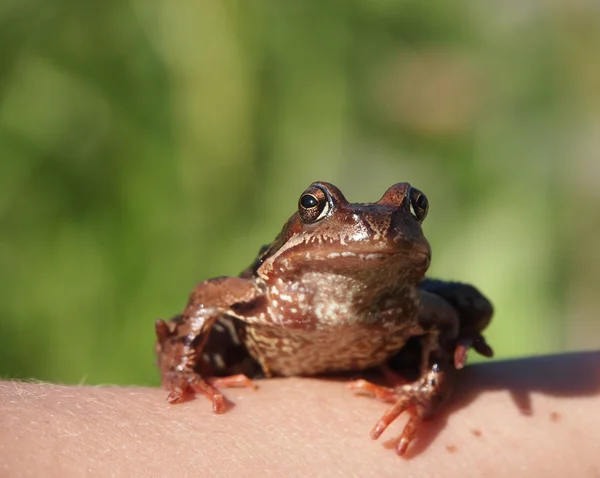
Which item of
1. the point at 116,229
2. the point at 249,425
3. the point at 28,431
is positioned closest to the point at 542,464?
the point at 249,425

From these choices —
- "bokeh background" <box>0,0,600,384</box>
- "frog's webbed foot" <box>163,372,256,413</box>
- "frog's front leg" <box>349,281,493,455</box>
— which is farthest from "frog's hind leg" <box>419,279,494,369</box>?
"bokeh background" <box>0,0,600,384</box>

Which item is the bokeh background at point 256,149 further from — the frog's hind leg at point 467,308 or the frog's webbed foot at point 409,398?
the frog's webbed foot at point 409,398

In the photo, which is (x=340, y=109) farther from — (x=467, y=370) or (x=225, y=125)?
(x=467, y=370)

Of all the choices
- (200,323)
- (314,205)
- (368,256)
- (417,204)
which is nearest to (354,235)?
(368,256)

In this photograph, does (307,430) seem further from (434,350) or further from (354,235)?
(354,235)

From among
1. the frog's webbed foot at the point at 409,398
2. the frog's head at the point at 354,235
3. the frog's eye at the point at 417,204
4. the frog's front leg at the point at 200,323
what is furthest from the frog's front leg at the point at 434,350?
the frog's front leg at the point at 200,323

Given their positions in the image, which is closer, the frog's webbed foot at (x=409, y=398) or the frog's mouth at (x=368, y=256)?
the frog's mouth at (x=368, y=256)
